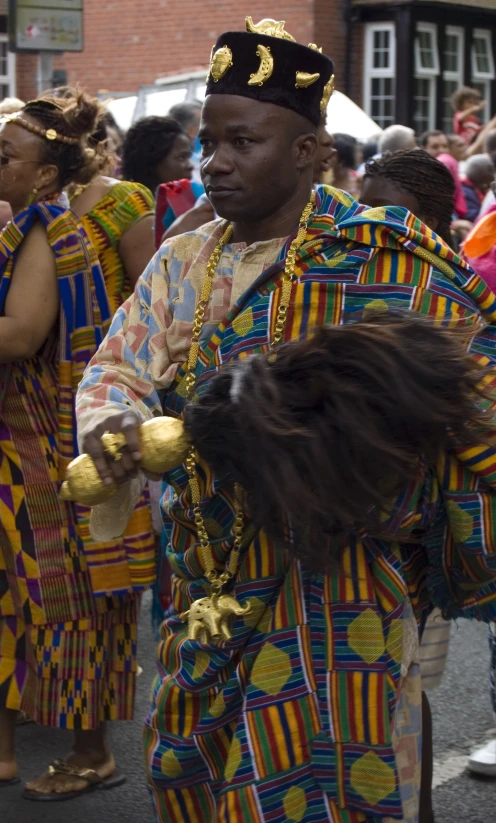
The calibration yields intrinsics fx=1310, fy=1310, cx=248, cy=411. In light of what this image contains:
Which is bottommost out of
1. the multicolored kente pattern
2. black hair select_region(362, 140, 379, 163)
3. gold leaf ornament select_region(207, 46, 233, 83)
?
the multicolored kente pattern

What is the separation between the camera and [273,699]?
2570mm

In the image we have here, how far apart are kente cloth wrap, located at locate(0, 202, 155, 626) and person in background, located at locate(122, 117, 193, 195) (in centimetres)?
250

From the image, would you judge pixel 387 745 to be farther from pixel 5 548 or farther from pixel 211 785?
pixel 5 548

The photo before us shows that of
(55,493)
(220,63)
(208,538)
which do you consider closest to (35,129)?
(55,493)

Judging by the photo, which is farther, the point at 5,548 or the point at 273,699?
the point at 5,548

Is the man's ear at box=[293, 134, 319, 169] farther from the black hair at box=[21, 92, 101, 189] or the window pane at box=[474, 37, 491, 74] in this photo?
the window pane at box=[474, 37, 491, 74]

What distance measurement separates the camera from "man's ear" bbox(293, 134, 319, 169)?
2738 millimetres

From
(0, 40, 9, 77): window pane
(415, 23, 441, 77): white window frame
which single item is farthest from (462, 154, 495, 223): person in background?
(0, 40, 9, 77): window pane

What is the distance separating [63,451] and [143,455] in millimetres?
1860

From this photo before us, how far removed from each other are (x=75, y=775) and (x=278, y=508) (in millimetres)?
2275

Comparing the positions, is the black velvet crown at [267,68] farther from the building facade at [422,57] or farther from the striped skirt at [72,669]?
the building facade at [422,57]

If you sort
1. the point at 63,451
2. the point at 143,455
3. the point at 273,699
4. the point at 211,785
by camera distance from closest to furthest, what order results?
the point at 143,455 < the point at 273,699 < the point at 211,785 < the point at 63,451

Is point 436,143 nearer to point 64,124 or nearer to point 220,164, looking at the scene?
point 64,124

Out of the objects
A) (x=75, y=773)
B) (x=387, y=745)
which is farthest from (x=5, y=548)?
(x=387, y=745)
